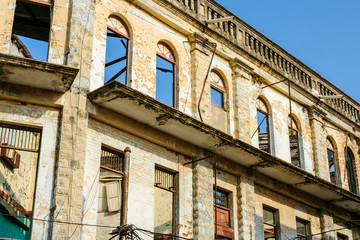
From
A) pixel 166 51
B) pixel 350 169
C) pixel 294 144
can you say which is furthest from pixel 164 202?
pixel 350 169

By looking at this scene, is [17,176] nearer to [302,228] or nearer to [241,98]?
[241,98]

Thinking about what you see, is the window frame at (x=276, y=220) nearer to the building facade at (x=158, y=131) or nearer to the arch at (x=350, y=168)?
the building facade at (x=158, y=131)

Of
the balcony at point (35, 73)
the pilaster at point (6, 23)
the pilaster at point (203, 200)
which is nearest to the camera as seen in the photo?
the balcony at point (35, 73)

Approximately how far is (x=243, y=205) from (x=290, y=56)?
740 cm

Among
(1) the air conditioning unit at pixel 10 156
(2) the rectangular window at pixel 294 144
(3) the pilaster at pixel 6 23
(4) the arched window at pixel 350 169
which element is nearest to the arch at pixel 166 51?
(3) the pilaster at pixel 6 23

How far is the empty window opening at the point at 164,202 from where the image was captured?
15523 mm

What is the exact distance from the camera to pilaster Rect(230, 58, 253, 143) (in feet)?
61.7

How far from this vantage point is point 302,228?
799 inches

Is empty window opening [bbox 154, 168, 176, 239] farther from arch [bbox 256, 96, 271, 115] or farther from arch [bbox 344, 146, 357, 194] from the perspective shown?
arch [bbox 344, 146, 357, 194]

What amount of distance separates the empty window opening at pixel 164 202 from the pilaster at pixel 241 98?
3427 millimetres

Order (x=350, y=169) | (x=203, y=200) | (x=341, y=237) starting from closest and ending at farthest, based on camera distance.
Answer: (x=203, y=200) < (x=341, y=237) < (x=350, y=169)

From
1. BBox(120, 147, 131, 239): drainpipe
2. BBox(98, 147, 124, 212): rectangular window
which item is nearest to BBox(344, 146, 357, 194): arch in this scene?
BBox(98, 147, 124, 212): rectangular window

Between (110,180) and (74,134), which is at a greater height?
(74,134)

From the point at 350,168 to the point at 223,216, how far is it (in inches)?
355
